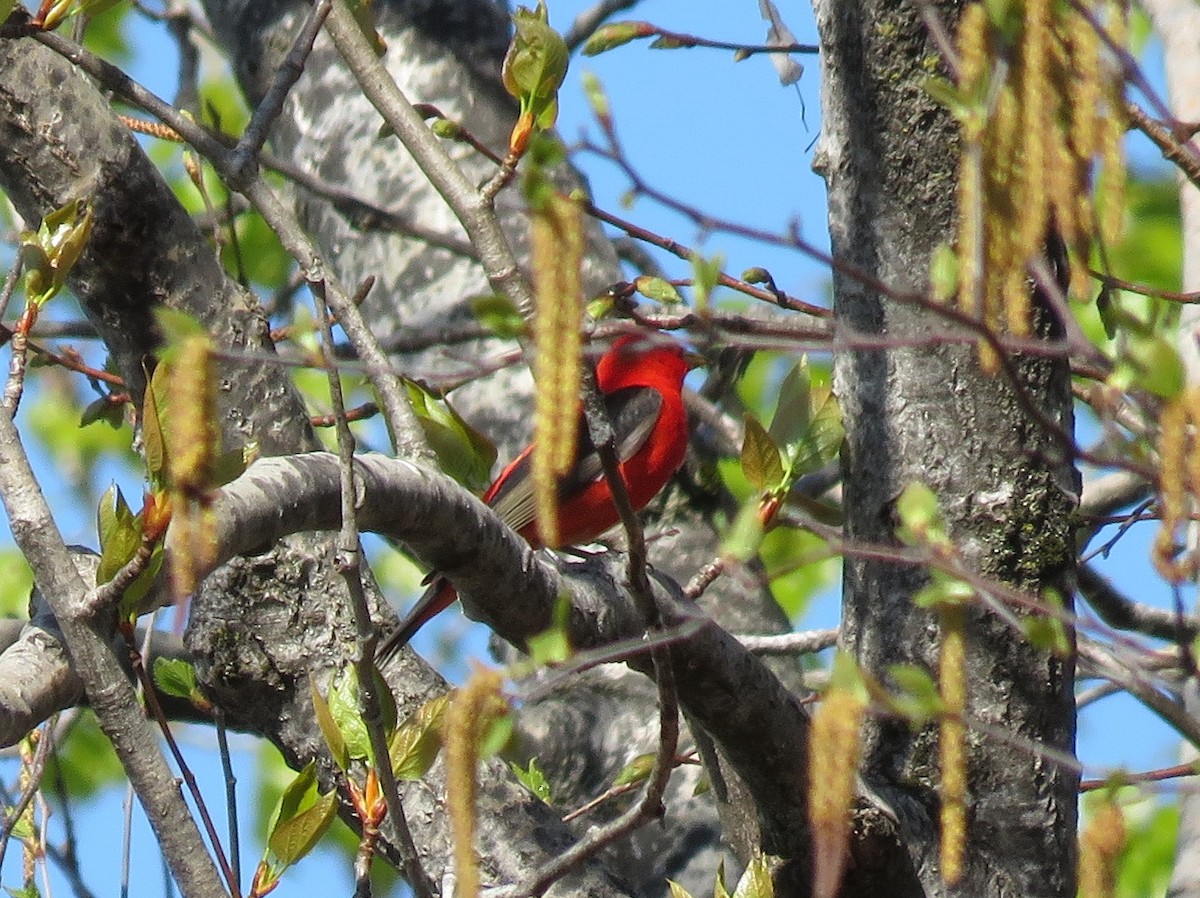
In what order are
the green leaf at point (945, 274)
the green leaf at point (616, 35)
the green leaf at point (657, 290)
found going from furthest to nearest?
the green leaf at point (616, 35) → the green leaf at point (657, 290) → the green leaf at point (945, 274)

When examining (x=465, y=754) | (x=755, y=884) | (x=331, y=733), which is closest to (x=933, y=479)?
(x=755, y=884)

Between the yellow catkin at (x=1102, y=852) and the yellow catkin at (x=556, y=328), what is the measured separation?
70 centimetres

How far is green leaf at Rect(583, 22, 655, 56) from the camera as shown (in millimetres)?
3641

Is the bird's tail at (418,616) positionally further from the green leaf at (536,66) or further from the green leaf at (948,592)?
the green leaf at (948,592)

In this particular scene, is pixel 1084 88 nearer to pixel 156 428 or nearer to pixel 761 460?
pixel 156 428

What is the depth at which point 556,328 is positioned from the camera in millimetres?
1413

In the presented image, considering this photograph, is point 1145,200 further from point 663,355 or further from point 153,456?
point 153,456

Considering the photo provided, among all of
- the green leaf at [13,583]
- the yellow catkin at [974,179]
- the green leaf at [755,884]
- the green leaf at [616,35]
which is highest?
the green leaf at [13,583]

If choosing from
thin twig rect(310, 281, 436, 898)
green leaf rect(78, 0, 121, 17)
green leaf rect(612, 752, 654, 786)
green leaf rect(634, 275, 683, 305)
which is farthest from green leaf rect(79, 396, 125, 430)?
thin twig rect(310, 281, 436, 898)

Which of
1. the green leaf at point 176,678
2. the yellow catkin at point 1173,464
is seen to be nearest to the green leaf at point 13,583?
the green leaf at point 176,678

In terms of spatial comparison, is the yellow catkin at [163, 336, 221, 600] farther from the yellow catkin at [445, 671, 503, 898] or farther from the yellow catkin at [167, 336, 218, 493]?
the yellow catkin at [445, 671, 503, 898]

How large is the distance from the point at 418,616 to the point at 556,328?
284 centimetres

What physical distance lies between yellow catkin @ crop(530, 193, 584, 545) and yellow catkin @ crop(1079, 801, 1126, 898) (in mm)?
700

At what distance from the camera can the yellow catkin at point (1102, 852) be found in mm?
1647
